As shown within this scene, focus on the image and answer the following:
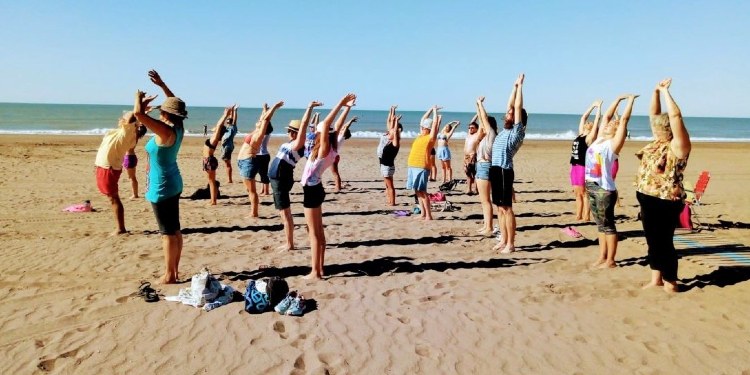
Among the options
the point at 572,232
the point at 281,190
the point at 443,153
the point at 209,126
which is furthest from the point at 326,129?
the point at 209,126

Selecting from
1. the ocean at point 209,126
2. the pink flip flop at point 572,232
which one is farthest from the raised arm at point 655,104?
the ocean at point 209,126

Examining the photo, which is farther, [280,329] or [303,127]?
[303,127]

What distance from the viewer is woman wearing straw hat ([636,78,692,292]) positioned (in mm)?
5074

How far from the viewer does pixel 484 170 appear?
7.71m

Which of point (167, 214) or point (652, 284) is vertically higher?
point (167, 214)

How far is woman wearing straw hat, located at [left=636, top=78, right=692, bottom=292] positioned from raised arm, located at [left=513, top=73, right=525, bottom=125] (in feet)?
5.48

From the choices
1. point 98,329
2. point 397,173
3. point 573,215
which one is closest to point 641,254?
point 573,215

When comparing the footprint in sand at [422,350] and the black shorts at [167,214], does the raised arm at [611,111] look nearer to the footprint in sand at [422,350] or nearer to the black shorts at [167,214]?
the footprint in sand at [422,350]

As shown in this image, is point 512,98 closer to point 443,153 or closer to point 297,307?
point 297,307

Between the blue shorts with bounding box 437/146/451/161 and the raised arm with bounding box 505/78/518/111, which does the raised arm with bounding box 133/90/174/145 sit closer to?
the raised arm with bounding box 505/78/518/111

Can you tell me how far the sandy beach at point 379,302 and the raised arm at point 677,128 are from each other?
164 centimetres

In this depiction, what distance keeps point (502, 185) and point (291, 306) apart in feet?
11.9

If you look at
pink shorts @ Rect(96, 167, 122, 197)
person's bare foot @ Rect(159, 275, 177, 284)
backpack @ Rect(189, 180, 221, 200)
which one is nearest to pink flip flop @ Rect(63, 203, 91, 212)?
backpack @ Rect(189, 180, 221, 200)

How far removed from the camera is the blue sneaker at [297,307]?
4681 millimetres
